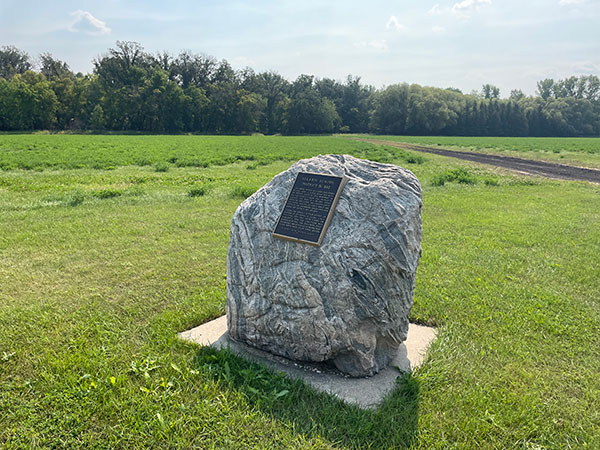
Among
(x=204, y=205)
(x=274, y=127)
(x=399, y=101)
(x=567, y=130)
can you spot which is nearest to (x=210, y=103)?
(x=274, y=127)

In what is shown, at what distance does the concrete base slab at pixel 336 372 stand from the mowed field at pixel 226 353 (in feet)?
0.53

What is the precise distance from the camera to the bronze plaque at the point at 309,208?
4.16 metres

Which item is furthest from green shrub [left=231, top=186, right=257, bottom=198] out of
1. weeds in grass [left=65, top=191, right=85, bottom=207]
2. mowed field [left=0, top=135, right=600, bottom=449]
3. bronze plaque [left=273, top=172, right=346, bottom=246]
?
bronze plaque [left=273, top=172, right=346, bottom=246]

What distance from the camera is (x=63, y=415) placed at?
338 cm

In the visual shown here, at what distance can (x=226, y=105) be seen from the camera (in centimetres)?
7925

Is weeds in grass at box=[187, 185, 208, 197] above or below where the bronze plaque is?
below

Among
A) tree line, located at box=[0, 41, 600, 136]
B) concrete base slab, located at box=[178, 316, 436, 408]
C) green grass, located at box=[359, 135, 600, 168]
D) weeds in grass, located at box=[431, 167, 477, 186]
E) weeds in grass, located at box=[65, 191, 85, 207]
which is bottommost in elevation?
concrete base slab, located at box=[178, 316, 436, 408]

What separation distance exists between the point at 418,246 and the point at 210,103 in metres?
80.2

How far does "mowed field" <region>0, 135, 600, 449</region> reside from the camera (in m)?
3.31

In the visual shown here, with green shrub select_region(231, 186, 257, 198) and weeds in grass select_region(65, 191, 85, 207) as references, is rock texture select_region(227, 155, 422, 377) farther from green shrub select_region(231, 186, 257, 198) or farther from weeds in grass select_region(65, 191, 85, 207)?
weeds in grass select_region(65, 191, 85, 207)

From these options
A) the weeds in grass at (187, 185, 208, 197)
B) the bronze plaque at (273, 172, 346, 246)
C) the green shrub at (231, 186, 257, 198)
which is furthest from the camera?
the weeds in grass at (187, 185, 208, 197)

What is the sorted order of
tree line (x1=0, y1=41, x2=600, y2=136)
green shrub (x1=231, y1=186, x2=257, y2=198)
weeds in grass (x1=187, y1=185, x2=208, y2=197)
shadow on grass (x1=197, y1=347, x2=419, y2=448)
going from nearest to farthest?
shadow on grass (x1=197, y1=347, x2=419, y2=448) → green shrub (x1=231, y1=186, x2=257, y2=198) → weeds in grass (x1=187, y1=185, x2=208, y2=197) → tree line (x1=0, y1=41, x2=600, y2=136)

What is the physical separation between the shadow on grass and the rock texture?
39 cm

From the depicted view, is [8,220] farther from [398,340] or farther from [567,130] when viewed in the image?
[567,130]
